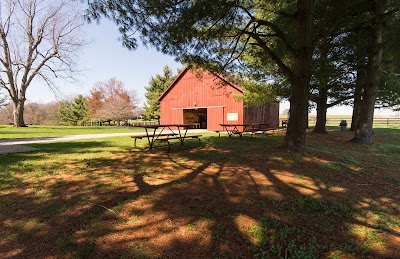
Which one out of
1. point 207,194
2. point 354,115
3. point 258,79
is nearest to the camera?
point 207,194

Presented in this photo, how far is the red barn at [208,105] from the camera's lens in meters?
19.4

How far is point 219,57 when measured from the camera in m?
8.48

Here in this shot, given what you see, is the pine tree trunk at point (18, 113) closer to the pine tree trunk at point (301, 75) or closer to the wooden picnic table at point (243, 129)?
the wooden picnic table at point (243, 129)

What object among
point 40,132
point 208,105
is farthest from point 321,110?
point 40,132

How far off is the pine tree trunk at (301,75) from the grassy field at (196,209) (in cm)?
115

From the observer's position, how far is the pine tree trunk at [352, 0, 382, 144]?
955 centimetres

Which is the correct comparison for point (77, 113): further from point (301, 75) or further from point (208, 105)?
point (301, 75)

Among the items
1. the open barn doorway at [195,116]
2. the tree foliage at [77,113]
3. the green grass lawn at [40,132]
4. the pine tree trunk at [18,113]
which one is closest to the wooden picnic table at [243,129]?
the open barn doorway at [195,116]

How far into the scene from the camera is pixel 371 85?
10.2 metres

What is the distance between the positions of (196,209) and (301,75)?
5.34m

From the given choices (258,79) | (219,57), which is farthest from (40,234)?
(258,79)

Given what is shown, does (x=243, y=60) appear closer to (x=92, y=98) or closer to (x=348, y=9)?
(x=348, y=9)

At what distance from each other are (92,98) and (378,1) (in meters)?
51.8

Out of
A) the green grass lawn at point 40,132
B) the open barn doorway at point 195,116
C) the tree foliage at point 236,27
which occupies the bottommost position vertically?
the green grass lawn at point 40,132
